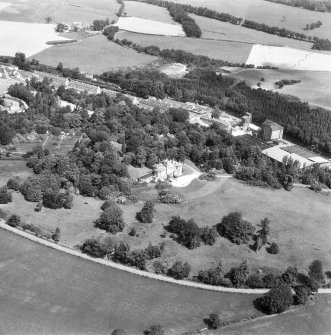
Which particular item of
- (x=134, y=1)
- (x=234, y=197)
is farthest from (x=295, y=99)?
(x=134, y=1)

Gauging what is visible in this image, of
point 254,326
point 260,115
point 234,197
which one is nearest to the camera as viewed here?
point 254,326

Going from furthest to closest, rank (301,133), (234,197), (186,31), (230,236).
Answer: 1. (186,31)
2. (301,133)
3. (234,197)
4. (230,236)

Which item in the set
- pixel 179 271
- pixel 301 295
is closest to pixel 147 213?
pixel 179 271

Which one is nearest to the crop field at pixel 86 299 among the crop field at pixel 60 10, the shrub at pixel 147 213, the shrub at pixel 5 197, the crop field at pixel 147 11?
the shrub at pixel 5 197

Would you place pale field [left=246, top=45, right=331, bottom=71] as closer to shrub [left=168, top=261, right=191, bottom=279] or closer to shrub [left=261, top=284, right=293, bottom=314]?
shrub [left=168, top=261, right=191, bottom=279]

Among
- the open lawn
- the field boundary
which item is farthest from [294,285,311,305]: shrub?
the open lawn

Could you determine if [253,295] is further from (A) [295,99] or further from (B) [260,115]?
(A) [295,99]
